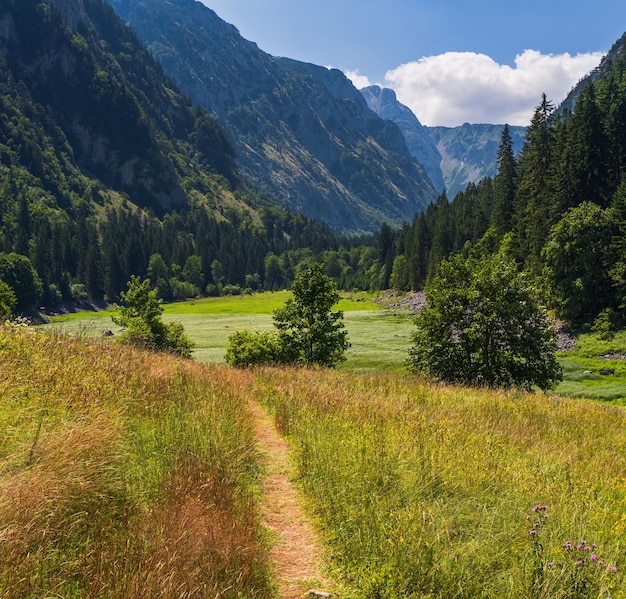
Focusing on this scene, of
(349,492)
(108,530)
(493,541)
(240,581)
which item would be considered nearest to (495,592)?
(493,541)

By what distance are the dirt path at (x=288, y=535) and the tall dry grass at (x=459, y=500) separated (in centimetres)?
24

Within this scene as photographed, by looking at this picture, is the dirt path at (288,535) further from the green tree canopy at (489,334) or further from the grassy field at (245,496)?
the green tree canopy at (489,334)

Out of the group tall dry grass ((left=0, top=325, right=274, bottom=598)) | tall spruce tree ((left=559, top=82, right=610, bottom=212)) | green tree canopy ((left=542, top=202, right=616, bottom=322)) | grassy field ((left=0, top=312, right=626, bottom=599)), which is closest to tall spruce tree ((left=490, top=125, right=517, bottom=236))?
tall spruce tree ((left=559, top=82, right=610, bottom=212))

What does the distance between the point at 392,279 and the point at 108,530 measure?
134573mm

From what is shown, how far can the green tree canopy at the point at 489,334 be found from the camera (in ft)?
69.5

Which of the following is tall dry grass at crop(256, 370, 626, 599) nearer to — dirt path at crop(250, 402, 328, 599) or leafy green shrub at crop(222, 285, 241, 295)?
dirt path at crop(250, 402, 328, 599)

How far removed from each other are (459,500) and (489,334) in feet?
57.5

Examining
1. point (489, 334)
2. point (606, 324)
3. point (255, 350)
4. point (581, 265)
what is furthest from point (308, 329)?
point (581, 265)

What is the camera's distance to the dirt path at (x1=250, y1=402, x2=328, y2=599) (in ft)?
13.6

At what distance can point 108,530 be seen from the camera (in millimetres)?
3781

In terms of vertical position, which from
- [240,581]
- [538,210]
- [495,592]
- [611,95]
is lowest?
[495,592]

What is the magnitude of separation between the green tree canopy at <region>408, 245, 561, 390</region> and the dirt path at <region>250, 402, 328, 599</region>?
625 inches

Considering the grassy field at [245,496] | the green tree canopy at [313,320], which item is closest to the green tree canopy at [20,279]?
the green tree canopy at [313,320]

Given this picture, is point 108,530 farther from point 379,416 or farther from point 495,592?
point 379,416
